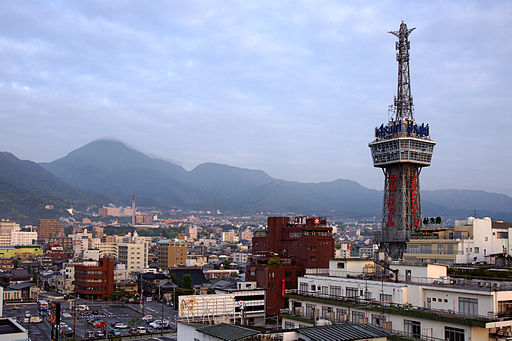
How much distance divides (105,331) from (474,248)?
157 feet

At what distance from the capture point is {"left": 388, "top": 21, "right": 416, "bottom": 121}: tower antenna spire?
327ft

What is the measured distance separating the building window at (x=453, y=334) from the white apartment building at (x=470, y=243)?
34.9 m

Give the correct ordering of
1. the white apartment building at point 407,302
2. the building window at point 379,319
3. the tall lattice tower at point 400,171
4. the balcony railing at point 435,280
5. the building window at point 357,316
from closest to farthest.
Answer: the white apartment building at point 407,302
the building window at point 379,319
the balcony railing at point 435,280
the building window at point 357,316
the tall lattice tower at point 400,171

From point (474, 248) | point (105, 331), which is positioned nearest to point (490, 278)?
point (474, 248)

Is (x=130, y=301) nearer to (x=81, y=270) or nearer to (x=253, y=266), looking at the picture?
(x=81, y=270)

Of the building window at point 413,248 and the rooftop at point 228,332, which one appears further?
the building window at point 413,248

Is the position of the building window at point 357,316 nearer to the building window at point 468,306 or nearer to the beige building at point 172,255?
the building window at point 468,306

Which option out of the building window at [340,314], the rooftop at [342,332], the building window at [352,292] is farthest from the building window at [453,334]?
the building window at [352,292]

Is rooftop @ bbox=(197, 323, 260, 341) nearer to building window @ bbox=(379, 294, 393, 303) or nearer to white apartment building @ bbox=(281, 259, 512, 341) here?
white apartment building @ bbox=(281, 259, 512, 341)

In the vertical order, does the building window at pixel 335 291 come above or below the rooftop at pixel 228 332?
below

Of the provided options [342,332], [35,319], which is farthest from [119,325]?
[342,332]

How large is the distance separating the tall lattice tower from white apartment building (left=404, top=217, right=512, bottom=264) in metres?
26.1

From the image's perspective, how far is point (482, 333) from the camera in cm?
2489

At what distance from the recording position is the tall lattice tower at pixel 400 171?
9156 cm
